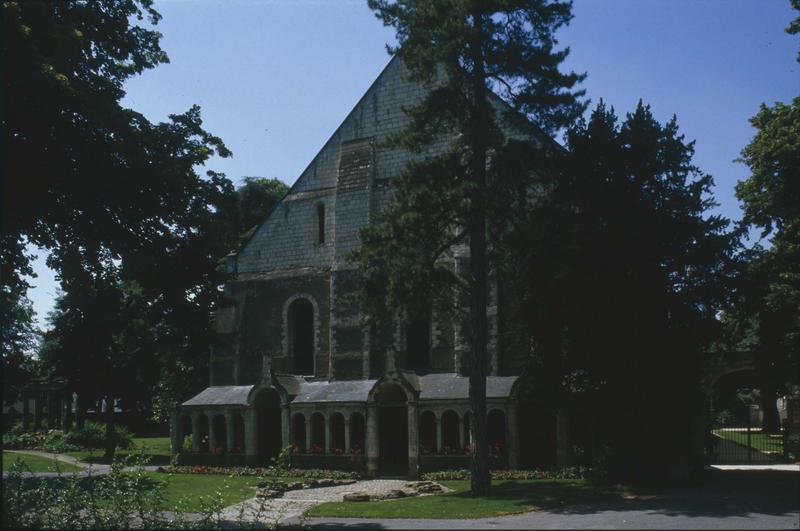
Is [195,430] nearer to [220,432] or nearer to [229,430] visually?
[220,432]

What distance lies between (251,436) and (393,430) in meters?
6.22

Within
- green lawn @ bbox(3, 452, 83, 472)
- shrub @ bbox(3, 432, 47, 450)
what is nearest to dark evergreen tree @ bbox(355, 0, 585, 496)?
green lawn @ bbox(3, 452, 83, 472)

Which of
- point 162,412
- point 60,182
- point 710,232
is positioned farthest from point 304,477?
point 162,412

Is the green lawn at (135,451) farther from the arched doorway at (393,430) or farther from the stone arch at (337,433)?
the arched doorway at (393,430)

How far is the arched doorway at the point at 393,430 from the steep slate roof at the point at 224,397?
628 centimetres

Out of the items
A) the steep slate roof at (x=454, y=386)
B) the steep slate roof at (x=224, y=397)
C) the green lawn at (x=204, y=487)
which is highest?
the steep slate roof at (x=454, y=386)

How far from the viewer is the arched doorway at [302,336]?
35000mm

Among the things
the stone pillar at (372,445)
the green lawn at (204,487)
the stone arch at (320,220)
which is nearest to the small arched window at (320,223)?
the stone arch at (320,220)

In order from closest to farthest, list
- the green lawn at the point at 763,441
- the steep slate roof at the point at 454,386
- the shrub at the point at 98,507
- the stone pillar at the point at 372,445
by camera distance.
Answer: the shrub at the point at 98,507 → the steep slate roof at the point at 454,386 → the stone pillar at the point at 372,445 → the green lawn at the point at 763,441

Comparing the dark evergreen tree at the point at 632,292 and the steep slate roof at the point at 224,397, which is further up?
the dark evergreen tree at the point at 632,292

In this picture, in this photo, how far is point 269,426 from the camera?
110 feet

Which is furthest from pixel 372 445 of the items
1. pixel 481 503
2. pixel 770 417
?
pixel 770 417

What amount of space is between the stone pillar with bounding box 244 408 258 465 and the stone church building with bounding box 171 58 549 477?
0.14ft

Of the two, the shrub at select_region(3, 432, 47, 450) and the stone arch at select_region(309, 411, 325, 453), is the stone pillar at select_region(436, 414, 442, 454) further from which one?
the shrub at select_region(3, 432, 47, 450)
